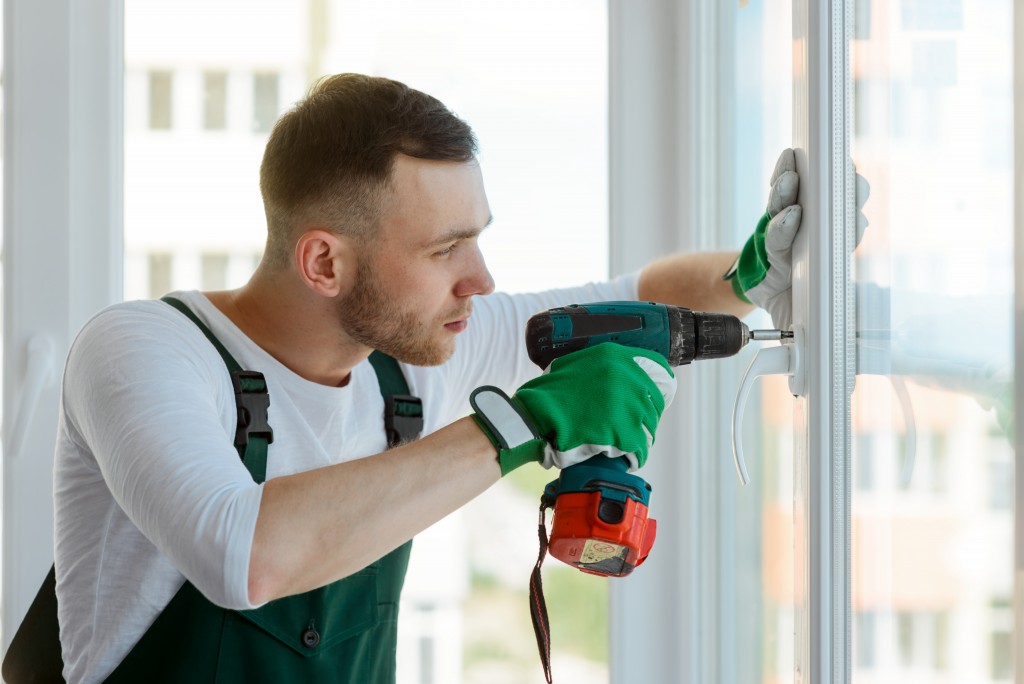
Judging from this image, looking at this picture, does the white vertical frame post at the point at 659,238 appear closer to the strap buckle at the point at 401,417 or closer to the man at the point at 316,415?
the man at the point at 316,415

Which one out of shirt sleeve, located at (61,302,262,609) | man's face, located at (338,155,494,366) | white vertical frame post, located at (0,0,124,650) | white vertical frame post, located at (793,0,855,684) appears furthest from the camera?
white vertical frame post, located at (0,0,124,650)

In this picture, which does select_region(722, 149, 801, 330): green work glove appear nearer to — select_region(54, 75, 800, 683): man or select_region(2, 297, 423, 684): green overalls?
select_region(54, 75, 800, 683): man

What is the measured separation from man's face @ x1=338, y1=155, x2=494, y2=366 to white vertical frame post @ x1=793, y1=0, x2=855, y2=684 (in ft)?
1.50

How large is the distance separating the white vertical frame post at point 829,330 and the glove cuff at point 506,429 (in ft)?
1.03

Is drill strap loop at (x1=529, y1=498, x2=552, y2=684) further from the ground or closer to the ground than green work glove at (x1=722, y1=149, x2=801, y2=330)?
closer to the ground

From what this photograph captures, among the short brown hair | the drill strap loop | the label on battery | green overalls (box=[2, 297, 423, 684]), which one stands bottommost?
green overalls (box=[2, 297, 423, 684])

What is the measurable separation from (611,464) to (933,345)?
34 centimetres

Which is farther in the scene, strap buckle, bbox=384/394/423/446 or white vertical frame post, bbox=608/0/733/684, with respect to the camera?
white vertical frame post, bbox=608/0/733/684

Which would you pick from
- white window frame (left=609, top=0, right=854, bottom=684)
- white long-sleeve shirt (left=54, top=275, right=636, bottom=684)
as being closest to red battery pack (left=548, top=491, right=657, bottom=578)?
white long-sleeve shirt (left=54, top=275, right=636, bottom=684)

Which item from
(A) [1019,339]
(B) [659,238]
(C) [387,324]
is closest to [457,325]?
(C) [387,324]

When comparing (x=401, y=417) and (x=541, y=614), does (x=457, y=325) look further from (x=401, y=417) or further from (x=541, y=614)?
(x=541, y=614)

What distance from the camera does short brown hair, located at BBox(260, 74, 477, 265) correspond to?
4.25 feet

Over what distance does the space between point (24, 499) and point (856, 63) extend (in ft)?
5.05

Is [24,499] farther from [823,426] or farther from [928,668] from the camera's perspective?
[928,668]
